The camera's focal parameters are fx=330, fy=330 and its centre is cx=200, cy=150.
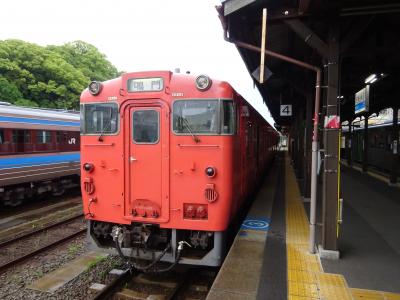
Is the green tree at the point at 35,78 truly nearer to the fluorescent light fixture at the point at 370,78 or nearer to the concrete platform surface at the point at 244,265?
the concrete platform surface at the point at 244,265

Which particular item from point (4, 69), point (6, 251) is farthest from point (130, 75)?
point (4, 69)

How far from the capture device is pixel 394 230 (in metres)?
6.46

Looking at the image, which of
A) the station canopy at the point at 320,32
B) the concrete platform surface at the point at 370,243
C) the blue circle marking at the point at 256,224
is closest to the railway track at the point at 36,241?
the blue circle marking at the point at 256,224

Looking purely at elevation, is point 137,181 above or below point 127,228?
above

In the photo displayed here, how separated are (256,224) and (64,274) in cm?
370

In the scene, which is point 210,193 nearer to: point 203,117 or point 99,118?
point 203,117

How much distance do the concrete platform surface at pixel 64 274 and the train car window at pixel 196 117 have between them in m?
3.04

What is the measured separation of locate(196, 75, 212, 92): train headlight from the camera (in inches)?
179

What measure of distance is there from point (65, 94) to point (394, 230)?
25533mm

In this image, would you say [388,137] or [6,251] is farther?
[388,137]

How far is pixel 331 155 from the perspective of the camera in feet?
15.8

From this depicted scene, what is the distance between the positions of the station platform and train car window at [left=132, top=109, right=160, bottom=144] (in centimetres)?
208

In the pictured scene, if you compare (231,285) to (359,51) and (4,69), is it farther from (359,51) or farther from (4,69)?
(4,69)

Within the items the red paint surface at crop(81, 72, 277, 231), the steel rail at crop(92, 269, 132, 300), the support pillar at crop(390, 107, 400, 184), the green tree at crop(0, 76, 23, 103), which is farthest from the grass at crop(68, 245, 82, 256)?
the green tree at crop(0, 76, 23, 103)
